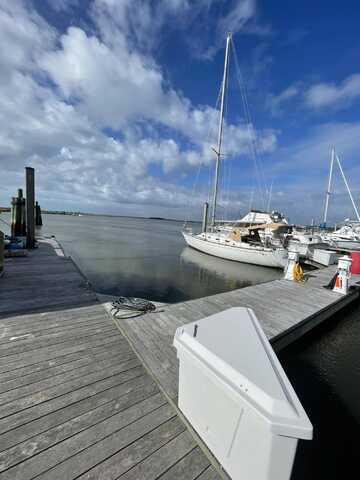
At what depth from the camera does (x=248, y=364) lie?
141 centimetres

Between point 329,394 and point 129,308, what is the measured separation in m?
3.31

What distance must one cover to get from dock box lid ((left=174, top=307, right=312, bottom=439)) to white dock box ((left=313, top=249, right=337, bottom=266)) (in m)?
12.2

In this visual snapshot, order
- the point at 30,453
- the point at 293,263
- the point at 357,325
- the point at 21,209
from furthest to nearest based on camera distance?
the point at 21,209
the point at 293,263
the point at 357,325
the point at 30,453

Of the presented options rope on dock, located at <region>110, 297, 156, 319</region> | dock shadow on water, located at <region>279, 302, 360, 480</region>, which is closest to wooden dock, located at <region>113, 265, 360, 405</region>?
rope on dock, located at <region>110, 297, 156, 319</region>

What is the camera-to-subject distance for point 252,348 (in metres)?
1.61

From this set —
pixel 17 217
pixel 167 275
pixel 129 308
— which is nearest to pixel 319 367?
pixel 129 308

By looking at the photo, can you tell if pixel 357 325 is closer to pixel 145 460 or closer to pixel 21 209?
pixel 145 460

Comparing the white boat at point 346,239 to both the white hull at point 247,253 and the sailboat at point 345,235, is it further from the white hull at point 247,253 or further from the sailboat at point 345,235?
the white hull at point 247,253

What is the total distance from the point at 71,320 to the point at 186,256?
11.5 meters

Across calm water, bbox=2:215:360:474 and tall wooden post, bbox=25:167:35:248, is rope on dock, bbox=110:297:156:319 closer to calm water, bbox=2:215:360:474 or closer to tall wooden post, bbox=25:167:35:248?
calm water, bbox=2:215:360:474

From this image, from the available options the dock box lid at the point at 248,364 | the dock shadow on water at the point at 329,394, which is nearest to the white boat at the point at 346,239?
the dock shadow on water at the point at 329,394

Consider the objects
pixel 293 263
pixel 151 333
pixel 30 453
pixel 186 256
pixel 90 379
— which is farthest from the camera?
pixel 186 256

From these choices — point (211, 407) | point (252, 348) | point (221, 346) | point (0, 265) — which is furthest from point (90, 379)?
point (0, 265)

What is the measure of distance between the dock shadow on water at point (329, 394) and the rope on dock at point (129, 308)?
2584mm
